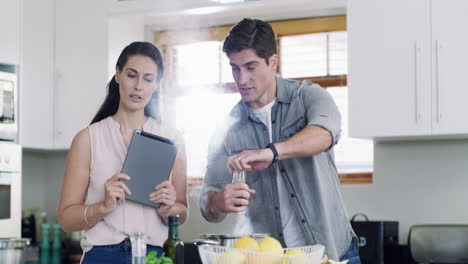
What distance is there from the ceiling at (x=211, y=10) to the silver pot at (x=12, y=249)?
1.43 metres

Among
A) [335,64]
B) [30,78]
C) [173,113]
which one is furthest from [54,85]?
[335,64]

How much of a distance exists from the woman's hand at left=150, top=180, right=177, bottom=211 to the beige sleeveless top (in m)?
0.07

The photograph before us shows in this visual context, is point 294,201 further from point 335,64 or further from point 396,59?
point 335,64

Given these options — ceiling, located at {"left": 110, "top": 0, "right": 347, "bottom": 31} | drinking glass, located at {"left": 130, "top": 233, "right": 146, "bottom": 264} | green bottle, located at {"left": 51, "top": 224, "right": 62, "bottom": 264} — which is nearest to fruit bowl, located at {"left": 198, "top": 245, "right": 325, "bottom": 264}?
drinking glass, located at {"left": 130, "top": 233, "right": 146, "bottom": 264}

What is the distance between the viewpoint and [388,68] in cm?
340

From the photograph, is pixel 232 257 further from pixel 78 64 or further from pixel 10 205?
pixel 78 64

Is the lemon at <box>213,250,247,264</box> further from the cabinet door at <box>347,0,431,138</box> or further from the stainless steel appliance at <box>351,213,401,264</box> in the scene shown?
the cabinet door at <box>347,0,431,138</box>

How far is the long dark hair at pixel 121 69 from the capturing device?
1824 mm

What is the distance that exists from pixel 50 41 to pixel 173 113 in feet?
2.92

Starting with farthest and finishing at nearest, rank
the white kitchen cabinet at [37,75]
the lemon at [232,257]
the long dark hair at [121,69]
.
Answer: the white kitchen cabinet at [37,75] → the long dark hair at [121,69] → the lemon at [232,257]

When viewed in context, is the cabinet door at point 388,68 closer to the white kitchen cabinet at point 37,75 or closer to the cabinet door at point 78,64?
the cabinet door at point 78,64

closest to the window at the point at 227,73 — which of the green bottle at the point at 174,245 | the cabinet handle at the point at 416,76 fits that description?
the cabinet handle at the point at 416,76

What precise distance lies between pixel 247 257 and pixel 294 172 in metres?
0.69

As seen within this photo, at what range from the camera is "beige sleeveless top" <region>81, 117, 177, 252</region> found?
67.4 inches
